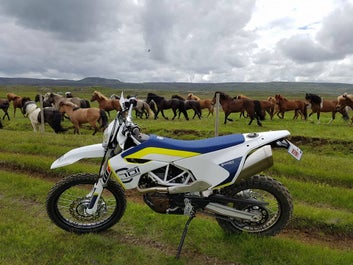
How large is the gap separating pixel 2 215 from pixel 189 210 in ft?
11.7

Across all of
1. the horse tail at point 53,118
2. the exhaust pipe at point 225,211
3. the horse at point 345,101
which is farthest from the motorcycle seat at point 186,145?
the horse at point 345,101

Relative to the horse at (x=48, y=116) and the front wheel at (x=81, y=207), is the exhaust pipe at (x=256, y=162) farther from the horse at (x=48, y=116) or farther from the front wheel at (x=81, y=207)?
the horse at (x=48, y=116)

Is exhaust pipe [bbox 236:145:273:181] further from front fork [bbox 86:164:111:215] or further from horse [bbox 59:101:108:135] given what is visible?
horse [bbox 59:101:108:135]

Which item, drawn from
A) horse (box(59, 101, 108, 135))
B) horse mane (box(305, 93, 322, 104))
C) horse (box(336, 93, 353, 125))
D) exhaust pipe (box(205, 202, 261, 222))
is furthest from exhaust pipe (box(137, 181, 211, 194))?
horse mane (box(305, 93, 322, 104))

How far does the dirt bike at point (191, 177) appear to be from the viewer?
4.21 m

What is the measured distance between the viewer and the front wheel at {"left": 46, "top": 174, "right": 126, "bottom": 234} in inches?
186

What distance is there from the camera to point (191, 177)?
4289mm

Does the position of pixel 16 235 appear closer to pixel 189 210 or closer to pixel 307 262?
pixel 189 210

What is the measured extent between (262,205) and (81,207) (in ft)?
8.83

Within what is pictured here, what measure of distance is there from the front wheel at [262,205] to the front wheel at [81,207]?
5.39 feet

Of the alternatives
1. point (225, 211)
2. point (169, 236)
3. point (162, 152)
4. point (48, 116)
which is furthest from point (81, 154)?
point (48, 116)

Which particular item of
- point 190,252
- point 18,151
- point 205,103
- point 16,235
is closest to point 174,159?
point 190,252

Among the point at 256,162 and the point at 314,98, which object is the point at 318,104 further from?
the point at 256,162

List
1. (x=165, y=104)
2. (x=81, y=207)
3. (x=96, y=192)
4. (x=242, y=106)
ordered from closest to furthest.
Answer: (x=96, y=192)
(x=81, y=207)
(x=242, y=106)
(x=165, y=104)
